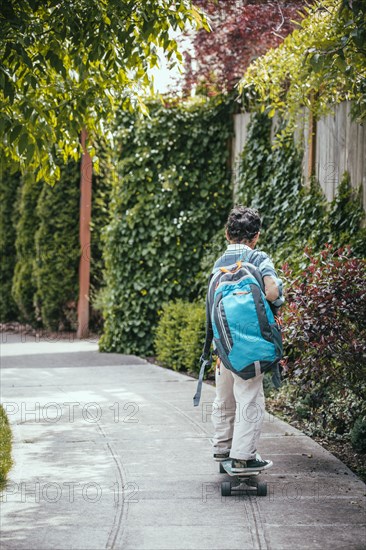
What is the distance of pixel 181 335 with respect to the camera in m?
9.70

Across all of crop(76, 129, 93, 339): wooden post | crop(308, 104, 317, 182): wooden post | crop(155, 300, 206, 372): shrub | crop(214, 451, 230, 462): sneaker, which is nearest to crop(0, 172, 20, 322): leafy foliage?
crop(76, 129, 93, 339): wooden post

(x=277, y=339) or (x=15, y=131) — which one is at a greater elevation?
(x=15, y=131)

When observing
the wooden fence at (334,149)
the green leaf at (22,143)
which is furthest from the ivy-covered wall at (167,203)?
the green leaf at (22,143)

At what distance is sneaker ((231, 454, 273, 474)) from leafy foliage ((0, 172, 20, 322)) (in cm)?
1114

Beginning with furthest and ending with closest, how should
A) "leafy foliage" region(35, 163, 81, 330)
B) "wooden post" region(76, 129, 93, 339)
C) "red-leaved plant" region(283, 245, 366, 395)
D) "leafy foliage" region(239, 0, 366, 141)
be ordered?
"leafy foliage" region(35, 163, 81, 330) < "wooden post" region(76, 129, 93, 339) < "red-leaved plant" region(283, 245, 366, 395) < "leafy foliage" region(239, 0, 366, 141)

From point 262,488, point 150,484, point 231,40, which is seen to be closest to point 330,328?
point 262,488

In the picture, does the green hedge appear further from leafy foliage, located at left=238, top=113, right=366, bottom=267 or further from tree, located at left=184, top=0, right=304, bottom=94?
leafy foliage, located at left=238, top=113, right=366, bottom=267

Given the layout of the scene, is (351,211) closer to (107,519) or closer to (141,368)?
(141,368)

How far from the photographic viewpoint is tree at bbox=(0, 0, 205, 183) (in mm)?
5977

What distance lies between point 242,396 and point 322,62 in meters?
2.15

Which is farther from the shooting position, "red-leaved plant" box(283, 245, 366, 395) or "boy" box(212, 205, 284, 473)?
"red-leaved plant" box(283, 245, 366, 395)

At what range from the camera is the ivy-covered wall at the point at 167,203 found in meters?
10.9

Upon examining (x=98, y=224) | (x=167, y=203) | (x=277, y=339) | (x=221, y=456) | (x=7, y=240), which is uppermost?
(x=167, y=203)

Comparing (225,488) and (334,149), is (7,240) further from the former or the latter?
(225,488)
